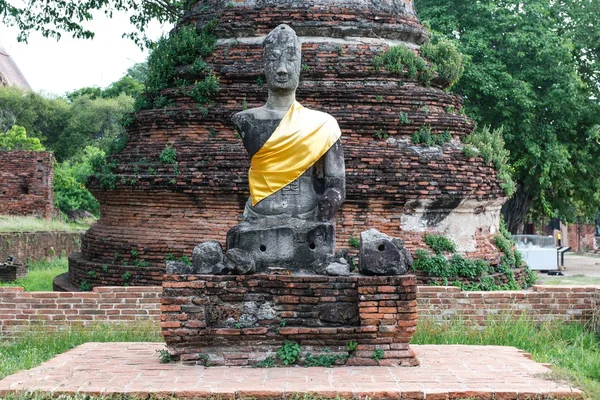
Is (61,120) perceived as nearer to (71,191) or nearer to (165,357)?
(71,191)

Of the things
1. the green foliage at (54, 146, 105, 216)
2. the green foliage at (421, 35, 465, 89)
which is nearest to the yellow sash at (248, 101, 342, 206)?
the green foliage at (421, 35, 465, 89)

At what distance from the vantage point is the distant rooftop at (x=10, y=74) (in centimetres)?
5075

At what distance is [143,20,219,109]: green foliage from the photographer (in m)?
11.0

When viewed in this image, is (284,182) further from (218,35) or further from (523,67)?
(523,67)

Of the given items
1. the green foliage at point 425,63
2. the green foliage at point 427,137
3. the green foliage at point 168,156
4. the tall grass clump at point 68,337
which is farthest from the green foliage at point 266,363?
the green foliage at point 425,63

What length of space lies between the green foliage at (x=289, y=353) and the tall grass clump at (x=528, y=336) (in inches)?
82.3

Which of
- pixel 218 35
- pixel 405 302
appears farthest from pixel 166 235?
pixel 405 302

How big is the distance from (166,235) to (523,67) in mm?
12107

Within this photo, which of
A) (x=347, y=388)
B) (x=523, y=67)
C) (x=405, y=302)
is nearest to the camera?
(x=347, y=388)

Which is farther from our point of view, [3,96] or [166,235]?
[3,96]

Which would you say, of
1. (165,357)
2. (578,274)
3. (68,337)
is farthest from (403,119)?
(578,274)

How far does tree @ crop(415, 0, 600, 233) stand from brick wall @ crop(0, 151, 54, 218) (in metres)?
10.8

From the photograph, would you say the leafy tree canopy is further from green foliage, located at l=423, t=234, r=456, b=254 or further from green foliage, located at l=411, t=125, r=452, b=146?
green foliage, located at l=423, t=234, r=456, b=254

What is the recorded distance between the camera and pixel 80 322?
27.2 feet
